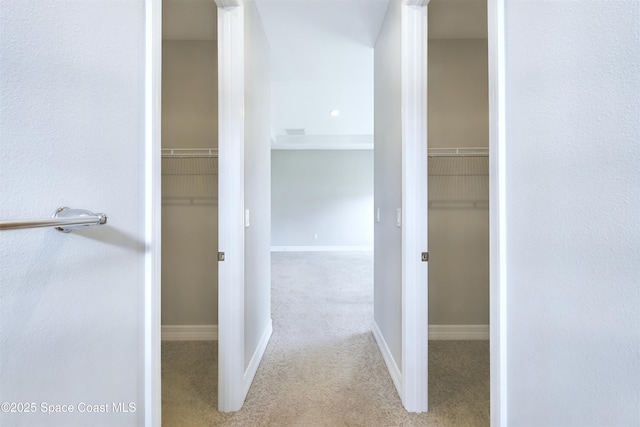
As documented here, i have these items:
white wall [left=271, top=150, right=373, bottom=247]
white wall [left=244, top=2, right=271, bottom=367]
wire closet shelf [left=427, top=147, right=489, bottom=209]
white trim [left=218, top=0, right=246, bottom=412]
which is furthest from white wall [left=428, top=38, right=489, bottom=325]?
white wall [left=271, top=150, right=373, bottom=247]

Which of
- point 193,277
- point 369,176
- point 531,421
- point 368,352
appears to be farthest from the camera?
point 369,176

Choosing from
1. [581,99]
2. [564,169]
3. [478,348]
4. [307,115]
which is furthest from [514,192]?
[307,115]

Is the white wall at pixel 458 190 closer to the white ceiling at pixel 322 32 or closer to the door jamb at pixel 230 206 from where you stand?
the white ceiling at pixel 322 32

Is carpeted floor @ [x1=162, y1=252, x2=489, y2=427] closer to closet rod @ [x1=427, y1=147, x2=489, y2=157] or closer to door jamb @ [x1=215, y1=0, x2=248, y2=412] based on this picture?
door jamb @ [x1=215, y1=0, x2=248, y2=412]

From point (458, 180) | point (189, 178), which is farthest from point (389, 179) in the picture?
point (189, 178)

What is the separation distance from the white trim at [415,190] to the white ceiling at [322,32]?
714 mm

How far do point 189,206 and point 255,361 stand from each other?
1.49m

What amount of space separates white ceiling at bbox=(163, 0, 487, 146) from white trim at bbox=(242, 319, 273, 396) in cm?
262

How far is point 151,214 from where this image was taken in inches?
33.3

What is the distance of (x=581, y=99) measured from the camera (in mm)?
595

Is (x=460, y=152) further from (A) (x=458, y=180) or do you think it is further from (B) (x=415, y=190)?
(B) (x=415, y=190)

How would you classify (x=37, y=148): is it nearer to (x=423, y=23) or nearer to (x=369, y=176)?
(x=423, y=23)

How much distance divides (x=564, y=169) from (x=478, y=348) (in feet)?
7.84

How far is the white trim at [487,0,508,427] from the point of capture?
2.69ft
